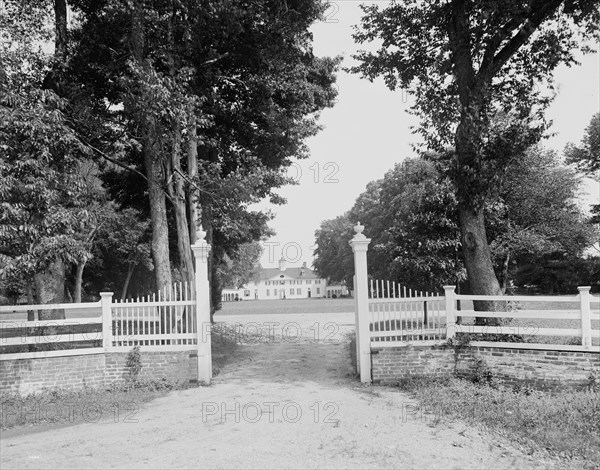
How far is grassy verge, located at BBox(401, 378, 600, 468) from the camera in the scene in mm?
5953

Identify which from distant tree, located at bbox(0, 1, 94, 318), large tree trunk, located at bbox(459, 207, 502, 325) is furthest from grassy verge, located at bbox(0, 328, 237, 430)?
large tree trunk, located at bbox(459, 207, 502, 325)

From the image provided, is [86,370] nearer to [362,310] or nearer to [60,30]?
[362,310]

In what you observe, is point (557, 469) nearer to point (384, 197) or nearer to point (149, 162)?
point (149, 162)

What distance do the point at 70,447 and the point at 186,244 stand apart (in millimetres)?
7854

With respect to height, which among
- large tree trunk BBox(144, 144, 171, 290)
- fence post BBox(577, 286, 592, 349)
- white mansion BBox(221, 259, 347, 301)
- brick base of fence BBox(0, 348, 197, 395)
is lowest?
white mansion BBox(221, 259, 347, 301)

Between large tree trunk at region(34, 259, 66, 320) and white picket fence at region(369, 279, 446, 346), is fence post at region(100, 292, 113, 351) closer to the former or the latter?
large tree trunk at region(34, 259, 66, 320)

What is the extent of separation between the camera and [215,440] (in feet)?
19.7

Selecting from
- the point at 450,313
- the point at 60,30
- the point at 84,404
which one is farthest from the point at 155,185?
the point at 450,313

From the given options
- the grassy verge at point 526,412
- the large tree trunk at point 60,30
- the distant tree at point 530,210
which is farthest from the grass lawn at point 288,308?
the grassy verge at point 526,412

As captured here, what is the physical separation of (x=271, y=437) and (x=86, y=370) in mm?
4302

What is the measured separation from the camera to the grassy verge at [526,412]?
595 cm

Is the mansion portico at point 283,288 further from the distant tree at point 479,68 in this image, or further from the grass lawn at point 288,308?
the distant tree at point 479,68

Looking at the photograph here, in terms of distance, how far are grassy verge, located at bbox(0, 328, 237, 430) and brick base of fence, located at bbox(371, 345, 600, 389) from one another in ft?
12.3

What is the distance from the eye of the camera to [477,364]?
28.8 feet
